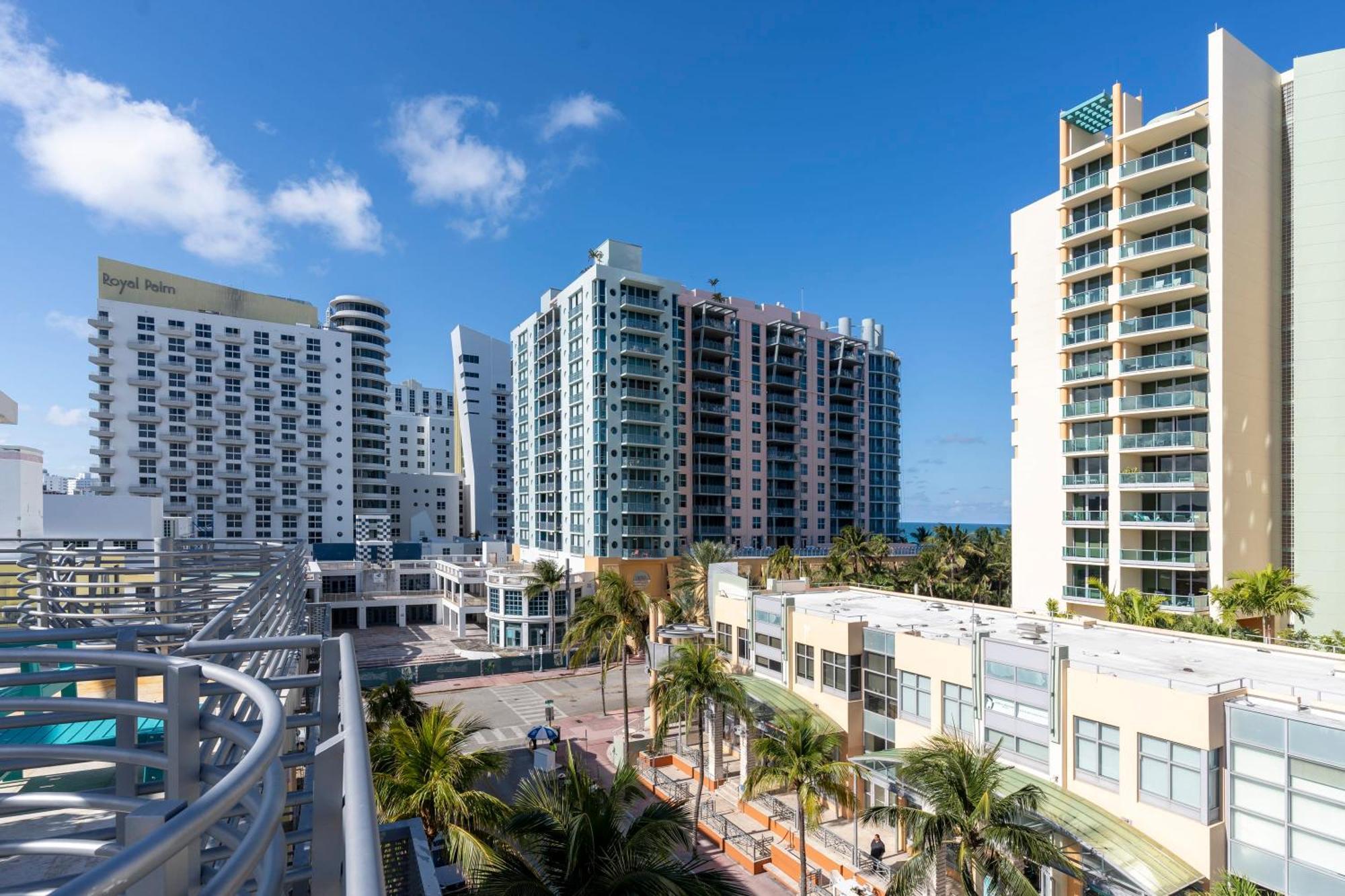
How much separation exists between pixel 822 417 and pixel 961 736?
64.6 m

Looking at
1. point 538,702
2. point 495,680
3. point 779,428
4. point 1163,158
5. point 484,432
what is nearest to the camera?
point 1163,158

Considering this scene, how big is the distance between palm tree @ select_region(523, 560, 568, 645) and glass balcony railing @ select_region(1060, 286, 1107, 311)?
42.7m

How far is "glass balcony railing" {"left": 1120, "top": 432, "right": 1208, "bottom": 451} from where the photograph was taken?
3897 centimetres

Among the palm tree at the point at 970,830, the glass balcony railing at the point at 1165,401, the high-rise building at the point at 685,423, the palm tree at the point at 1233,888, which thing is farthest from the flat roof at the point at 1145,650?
the high-rise building at the point at 685,423

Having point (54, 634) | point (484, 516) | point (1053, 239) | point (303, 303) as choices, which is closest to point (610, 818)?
point (54, 634)

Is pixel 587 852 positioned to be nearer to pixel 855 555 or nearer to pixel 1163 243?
pixel 1163 243

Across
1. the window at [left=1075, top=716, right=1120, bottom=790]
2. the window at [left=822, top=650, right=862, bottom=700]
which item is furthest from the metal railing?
the window at [left=822, top=650, right=862, bottom=700]

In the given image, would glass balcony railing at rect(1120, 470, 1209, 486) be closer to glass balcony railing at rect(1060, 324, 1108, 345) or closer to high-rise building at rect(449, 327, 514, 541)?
glass balcony railing at rect(1060, 324, 1108, 345)

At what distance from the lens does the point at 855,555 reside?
2360 inches

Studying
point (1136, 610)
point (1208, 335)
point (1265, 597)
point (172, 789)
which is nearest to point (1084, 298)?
point (1208, 335)

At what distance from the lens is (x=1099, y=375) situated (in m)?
43.0

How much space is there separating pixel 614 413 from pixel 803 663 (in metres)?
38.9

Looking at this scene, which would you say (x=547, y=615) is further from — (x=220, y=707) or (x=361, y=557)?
(x=220, y=707)

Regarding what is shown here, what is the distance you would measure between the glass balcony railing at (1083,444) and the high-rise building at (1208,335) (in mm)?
98
